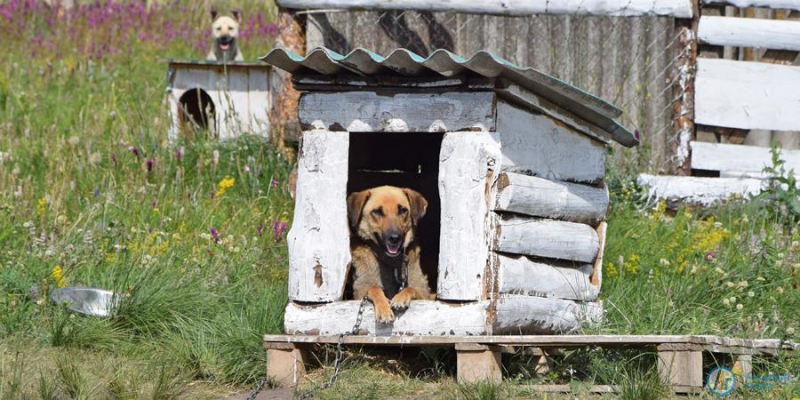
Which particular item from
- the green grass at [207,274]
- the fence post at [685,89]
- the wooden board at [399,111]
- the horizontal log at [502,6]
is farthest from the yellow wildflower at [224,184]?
the fence post at [685,89]

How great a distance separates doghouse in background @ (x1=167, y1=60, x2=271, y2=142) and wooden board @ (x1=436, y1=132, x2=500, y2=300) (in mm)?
3614

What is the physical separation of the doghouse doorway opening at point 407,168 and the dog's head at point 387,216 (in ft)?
1.24

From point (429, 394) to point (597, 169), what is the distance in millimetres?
1872

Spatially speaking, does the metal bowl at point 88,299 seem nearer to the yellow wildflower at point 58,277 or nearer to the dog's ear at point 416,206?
the yellow wildflower at point 58,277

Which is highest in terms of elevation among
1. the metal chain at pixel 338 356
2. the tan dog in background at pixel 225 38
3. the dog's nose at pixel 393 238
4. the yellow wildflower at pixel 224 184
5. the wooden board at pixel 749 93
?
the tan dog in background at pixel 225 38

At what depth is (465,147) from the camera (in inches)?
199

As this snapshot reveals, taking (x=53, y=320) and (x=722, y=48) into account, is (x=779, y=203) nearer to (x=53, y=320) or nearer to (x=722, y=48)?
(x=722, y=48)

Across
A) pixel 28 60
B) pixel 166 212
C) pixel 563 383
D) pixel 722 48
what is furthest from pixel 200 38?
pixel 563 383

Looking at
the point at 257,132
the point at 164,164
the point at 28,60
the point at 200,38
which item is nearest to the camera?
the point at 164,164

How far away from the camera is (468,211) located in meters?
5.07

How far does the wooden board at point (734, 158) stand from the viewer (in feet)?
26.0

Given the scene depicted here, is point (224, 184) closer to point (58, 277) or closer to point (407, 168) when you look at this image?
point (407, 168)

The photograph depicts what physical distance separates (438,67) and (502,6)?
11.3 feet

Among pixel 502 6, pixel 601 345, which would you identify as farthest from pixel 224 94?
pixel 601 345
